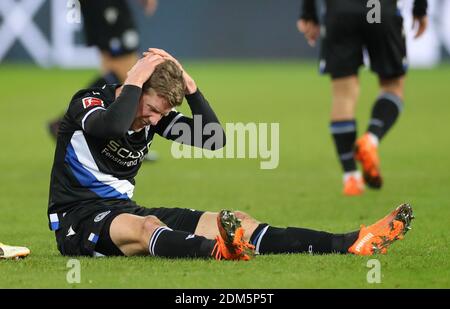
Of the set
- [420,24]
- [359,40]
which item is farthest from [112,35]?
[420,24]

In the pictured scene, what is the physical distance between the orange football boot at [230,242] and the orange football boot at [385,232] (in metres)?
0.56

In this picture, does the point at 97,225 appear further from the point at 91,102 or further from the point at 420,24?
the point at 420,24

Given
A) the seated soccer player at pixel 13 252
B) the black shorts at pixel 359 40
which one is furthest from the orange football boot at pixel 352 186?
the seated soccer player at pixel 13 252

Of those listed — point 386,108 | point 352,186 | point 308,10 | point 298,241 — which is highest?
point 308,10

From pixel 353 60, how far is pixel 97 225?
12.3 feet

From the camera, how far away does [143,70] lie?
5.47 meters

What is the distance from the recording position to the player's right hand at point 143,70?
5.43 meters

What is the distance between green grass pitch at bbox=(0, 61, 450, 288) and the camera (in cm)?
506

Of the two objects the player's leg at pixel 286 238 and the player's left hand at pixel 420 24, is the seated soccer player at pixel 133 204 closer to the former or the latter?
the player's leg at pixel 286 238

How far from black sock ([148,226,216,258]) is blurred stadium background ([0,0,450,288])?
96 millimetres

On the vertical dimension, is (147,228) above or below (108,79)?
below

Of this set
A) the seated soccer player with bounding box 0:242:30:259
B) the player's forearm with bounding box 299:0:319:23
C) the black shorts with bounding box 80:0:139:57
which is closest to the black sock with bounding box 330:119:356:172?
the player's forearm with bounding box 299:0:319:23
